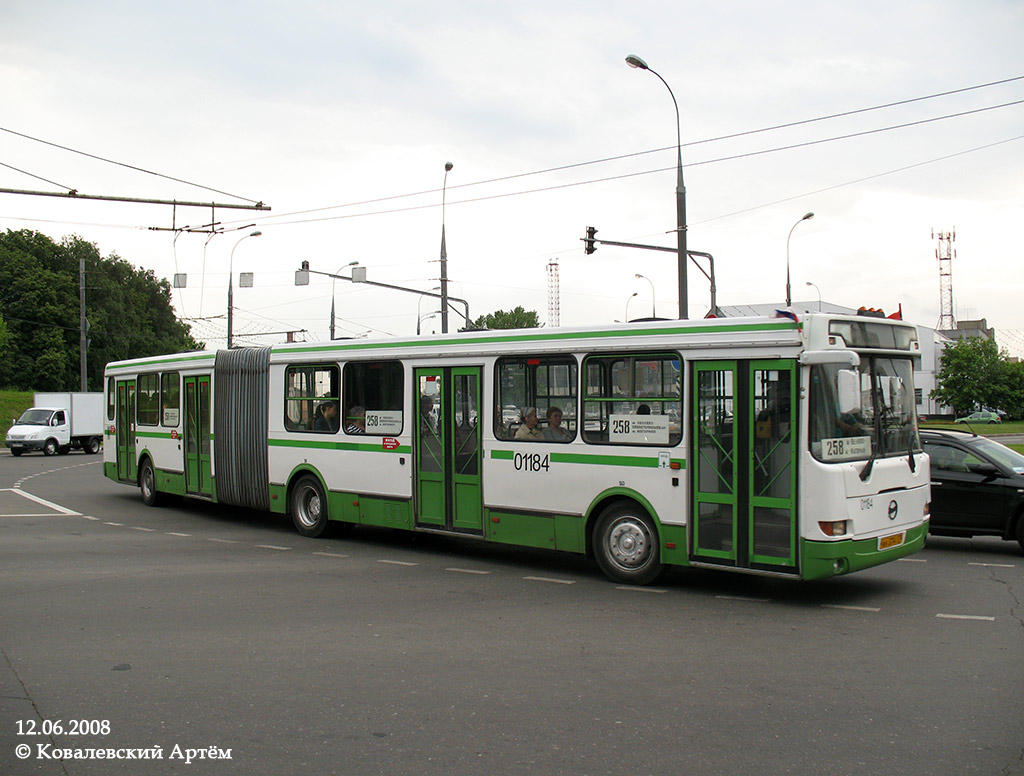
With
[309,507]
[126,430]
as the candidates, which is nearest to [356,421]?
[309,507]

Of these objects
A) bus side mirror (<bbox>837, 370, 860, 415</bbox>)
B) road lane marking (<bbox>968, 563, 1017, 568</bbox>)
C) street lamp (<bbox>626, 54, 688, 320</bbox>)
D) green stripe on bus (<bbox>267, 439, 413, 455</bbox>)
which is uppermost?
street lamp (<bbox>626, 54, 688, 320</bbox>)

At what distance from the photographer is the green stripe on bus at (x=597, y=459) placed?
30.9ft

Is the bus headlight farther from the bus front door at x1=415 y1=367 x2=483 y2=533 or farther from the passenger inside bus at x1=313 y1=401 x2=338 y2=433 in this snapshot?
the passenger inside bus at x1=313 y1=401 x2=338 y2=433

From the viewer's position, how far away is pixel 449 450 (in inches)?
453

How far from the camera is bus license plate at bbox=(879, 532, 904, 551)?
8678mm

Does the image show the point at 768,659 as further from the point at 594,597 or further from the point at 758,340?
the point at 758,340

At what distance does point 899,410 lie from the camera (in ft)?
30.3

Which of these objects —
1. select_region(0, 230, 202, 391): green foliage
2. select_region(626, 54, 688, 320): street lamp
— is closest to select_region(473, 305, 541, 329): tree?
select_region(0, 230, 202, 391): green foliage

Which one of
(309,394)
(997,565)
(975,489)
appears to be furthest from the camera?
(309,394)

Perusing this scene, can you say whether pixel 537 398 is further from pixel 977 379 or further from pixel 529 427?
pixel 977 379

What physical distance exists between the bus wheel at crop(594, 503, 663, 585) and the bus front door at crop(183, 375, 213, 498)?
8389mm

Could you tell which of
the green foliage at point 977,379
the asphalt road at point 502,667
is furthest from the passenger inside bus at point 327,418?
the green foliage at point 977,379

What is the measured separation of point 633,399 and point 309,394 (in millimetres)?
5864

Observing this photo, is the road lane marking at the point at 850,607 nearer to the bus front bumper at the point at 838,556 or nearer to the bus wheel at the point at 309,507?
the bus front bumper at the point at 838,556
